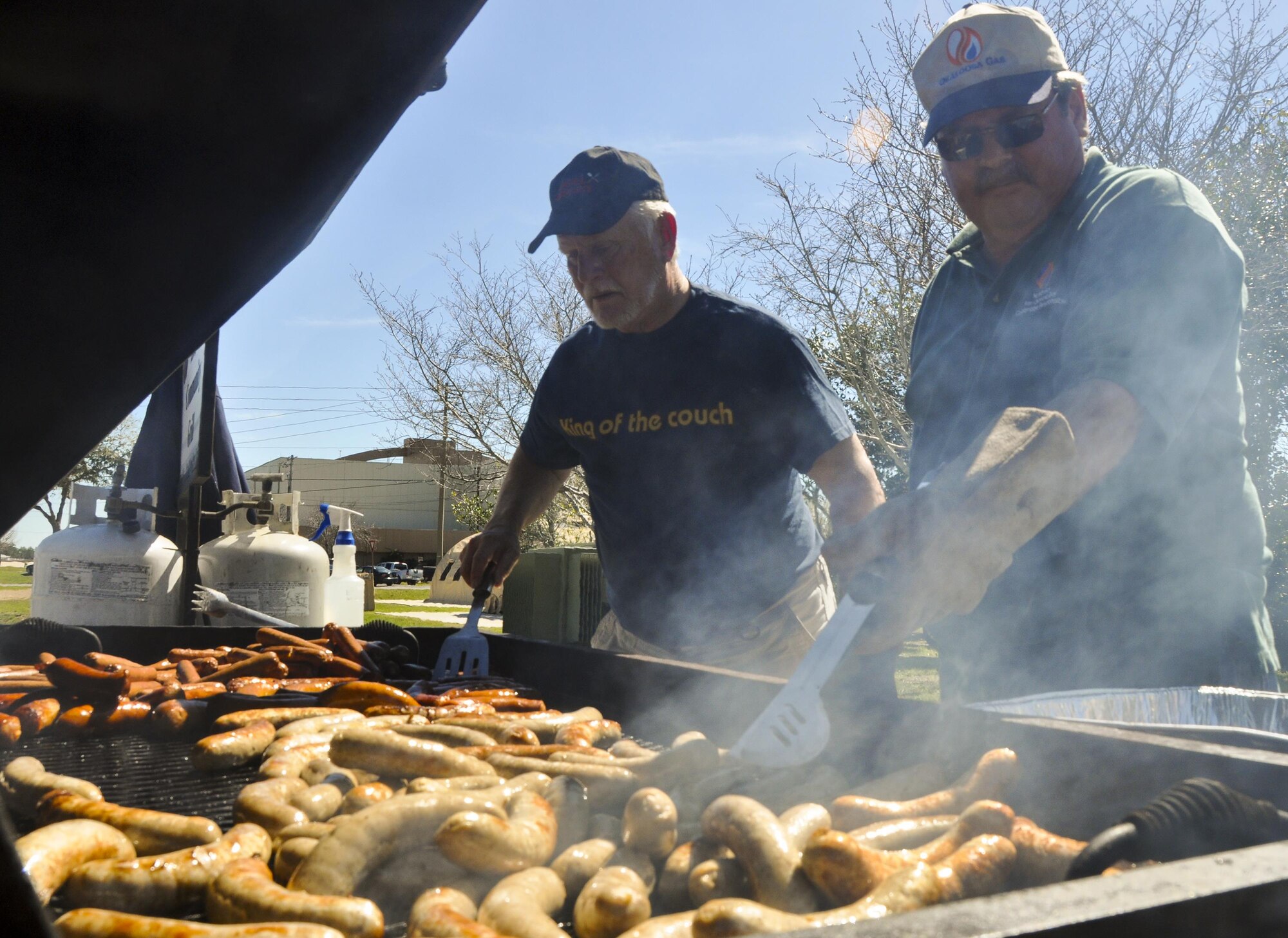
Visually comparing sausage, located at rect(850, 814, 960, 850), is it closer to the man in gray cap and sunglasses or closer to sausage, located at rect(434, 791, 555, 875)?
the man in gray cap and sunglasses

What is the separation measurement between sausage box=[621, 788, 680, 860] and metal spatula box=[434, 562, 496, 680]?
69.0 inches

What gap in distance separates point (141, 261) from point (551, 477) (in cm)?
312

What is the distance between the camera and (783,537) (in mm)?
3285

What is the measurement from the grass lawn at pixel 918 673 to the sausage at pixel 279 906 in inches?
252

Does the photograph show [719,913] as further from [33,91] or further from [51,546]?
[51,546]

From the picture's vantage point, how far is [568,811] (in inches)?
64.1

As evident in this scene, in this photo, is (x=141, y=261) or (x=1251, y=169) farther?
(x=1251, y=169)

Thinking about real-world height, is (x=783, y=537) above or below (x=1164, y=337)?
below

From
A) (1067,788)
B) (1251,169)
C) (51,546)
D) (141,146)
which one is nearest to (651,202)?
(1067,788)

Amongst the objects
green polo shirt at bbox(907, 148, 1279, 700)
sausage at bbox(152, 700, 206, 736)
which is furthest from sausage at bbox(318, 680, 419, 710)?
green polo shirt at bbox(907, 148, 1279, 700)

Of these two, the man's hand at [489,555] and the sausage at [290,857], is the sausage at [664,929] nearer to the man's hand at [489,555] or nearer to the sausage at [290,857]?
the sausage at [290,857]

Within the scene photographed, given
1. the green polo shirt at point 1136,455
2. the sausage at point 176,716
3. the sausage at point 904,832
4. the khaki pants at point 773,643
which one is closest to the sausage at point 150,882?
the sausage at point 904,832

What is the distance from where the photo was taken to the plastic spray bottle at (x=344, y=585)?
629 cm

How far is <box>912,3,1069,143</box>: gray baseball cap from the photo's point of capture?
2.30m
